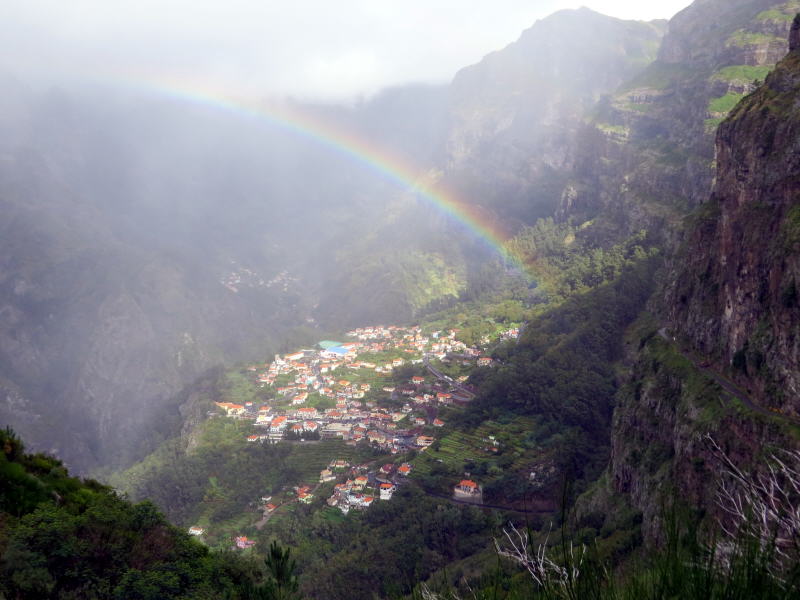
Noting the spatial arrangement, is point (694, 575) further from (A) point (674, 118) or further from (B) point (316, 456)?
(A) point (674, 118)

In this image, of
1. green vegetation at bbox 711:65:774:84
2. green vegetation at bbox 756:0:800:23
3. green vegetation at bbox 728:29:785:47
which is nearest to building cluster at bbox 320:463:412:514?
green vegetation at bbox 711:65:774:84

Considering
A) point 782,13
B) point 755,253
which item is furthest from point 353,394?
point 782,13

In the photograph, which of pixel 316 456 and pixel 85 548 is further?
pixel 316 456

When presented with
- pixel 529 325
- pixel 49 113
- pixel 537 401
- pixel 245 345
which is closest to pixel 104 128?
pixel 49 113

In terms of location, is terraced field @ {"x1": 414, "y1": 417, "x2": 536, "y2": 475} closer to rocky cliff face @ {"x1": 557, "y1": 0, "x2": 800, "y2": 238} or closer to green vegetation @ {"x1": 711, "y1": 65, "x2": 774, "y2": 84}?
rocky cliff face @ {"x1": 557, "y1": 0, "x2": 800, "y2": 238}

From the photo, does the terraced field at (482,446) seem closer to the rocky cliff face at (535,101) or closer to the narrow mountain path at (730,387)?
the narrow mountain path at (730,387)

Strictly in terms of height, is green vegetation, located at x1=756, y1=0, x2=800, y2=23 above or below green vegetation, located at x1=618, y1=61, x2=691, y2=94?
above
